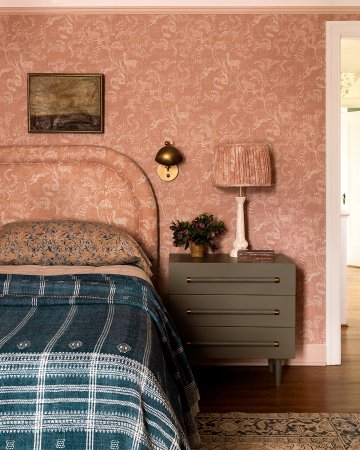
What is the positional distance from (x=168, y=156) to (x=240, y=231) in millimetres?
621

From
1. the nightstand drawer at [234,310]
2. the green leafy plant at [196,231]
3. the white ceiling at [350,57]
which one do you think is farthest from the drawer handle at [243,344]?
the white ceiling at [350,57]

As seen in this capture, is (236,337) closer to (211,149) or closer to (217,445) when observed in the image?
(217,445)

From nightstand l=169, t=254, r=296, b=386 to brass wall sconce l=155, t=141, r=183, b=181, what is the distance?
2.12 feet

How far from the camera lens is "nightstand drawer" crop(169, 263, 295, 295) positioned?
129 inches

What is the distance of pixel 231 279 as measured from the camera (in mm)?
3295

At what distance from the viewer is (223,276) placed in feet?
10.8

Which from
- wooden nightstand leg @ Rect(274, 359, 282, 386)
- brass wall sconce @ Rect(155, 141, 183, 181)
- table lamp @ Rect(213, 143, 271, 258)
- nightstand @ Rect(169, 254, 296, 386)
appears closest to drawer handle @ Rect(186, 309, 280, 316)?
nightstand @ Rect(169, 254, 296, 386)

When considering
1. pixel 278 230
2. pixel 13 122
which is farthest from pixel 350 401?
pixel 13 122

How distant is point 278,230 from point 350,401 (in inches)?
44.6

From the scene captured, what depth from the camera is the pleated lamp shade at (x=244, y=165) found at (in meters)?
3.37

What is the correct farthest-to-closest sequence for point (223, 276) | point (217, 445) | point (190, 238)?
point (190, 238) < point (223, 276) < point (217, 445)

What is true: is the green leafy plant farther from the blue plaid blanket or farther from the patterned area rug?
the blue plaid blanket

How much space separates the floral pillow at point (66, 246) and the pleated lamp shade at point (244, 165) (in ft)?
2.21

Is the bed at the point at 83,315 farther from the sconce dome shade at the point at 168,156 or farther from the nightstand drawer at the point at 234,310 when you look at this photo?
the nightstand drawer at the point at 234,310
